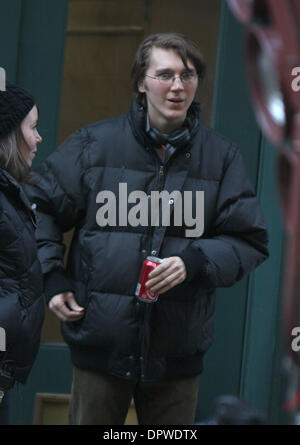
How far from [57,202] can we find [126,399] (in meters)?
0.90

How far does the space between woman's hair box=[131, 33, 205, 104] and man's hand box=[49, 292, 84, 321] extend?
91 centimetres

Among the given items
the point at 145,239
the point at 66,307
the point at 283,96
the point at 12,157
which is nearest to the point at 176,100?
A: the point at 145,239

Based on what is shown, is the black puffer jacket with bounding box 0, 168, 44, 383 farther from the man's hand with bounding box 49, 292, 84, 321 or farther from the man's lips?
the man's lips

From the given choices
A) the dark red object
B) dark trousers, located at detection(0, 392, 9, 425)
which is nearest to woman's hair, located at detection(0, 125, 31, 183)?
dark trousers, located at detection(0, 392, 9, 425)

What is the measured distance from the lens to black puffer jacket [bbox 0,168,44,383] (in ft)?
9.35

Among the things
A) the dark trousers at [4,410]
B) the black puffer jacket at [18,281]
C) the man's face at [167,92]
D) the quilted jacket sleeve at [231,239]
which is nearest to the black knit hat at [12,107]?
the black puffer jacket at [18,281]

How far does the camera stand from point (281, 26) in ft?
4.46

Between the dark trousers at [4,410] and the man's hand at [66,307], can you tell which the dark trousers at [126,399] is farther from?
the dark trousers at [4,410]

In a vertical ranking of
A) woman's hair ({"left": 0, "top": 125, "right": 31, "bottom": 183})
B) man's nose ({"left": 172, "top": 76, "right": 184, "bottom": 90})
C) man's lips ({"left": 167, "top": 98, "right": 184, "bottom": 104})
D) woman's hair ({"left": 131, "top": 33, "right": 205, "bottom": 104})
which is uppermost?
woman's hair ({"left": 131, "top": 33, "right": 205, "bottom": 104})

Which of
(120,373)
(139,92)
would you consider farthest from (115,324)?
(139,92)

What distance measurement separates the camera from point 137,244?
10.7 feet

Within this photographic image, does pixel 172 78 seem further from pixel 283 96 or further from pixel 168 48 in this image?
pixel 283 96

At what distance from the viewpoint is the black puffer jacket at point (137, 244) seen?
3262 millimetres
